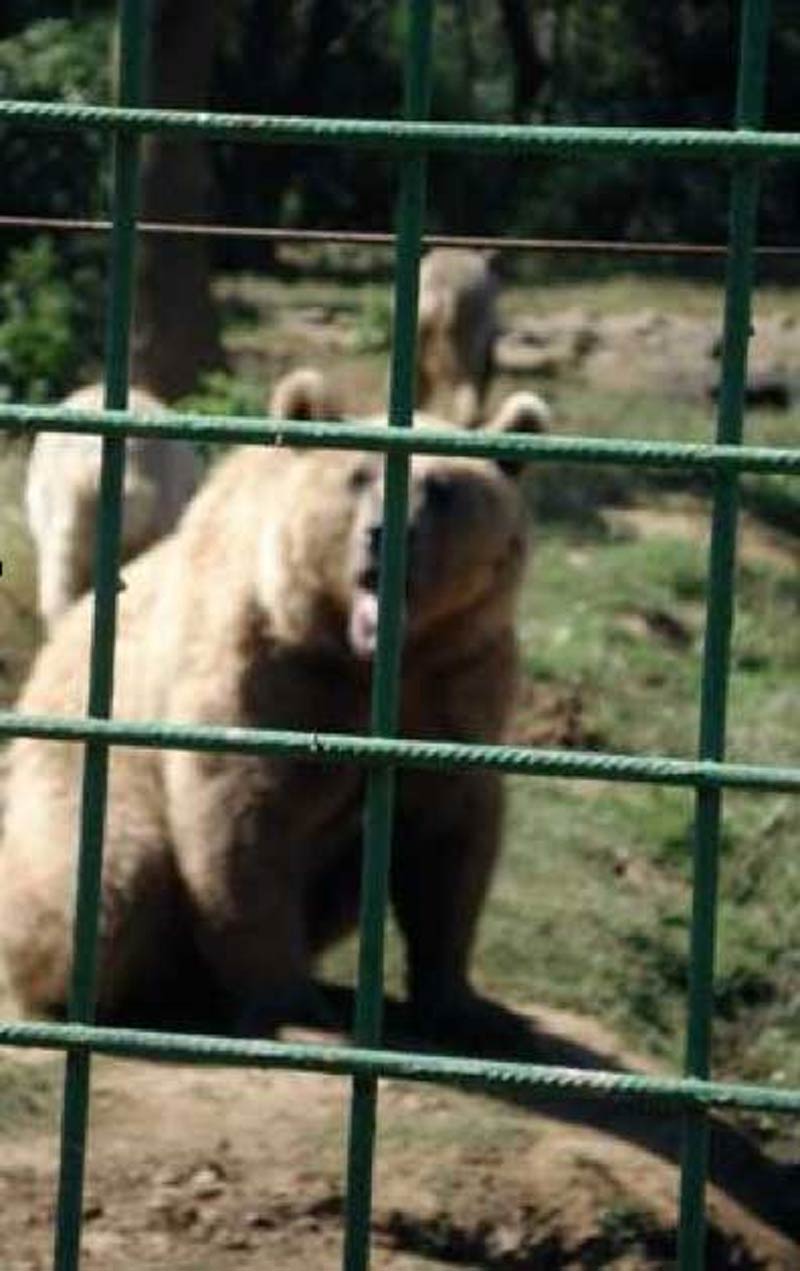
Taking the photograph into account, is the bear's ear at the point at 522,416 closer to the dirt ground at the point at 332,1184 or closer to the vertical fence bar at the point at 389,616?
the dirt ground at the point at 332,1184

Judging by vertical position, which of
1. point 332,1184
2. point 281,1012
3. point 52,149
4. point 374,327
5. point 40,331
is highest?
point 52,149

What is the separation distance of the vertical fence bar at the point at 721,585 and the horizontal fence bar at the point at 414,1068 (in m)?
0.05

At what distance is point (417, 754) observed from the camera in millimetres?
2859

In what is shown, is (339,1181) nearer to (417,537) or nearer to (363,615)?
(363,615)

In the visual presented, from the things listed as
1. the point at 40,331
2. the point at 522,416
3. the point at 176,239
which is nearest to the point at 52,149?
the point at 176,239

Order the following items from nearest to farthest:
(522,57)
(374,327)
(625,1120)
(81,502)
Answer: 1. (625,1120)
2. (81,502)
3. (374,327)
4. (522,57)

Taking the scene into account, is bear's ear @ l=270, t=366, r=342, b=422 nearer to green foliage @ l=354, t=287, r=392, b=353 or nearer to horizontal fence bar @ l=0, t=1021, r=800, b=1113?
horizontal fence bar @ l=0, t=1021, r=800, b=1113

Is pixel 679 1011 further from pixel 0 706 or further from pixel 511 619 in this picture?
pixel 0 706

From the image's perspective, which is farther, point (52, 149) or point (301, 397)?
point (52, 149)

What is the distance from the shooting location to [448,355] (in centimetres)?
1139

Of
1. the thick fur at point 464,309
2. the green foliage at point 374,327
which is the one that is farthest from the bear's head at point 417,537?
the green foliage at point 374,327

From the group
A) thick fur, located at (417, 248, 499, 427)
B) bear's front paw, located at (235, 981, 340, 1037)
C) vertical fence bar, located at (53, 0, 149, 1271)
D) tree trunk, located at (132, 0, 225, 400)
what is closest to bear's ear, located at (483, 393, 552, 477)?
bear's front paw, located at (235, 981, 340, 1037)

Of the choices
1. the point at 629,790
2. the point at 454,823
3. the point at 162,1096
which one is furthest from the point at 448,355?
the point at 162,1096

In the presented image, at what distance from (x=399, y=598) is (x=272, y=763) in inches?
168
